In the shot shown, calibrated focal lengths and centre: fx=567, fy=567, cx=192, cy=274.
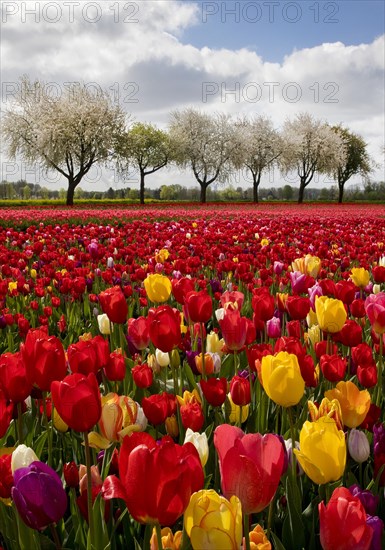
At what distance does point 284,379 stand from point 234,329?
665 millimetres

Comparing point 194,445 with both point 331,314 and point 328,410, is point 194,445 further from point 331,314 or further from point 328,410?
point 331,314

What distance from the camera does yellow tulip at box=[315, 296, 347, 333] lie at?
7.69 feet

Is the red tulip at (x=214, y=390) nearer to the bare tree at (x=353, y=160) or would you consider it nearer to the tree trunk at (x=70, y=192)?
the tree trunk at (x=70, y=192)

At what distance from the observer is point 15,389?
5.37 feet

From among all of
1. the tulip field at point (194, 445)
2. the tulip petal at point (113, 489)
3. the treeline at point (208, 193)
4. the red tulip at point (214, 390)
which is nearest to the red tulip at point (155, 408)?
the tulip field at point (194, 445)

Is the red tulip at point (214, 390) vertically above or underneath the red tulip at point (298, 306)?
underneath

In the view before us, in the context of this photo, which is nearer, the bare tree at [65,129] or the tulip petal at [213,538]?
the tulip petal at [213,538]

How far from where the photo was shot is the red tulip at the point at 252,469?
40.1 inches

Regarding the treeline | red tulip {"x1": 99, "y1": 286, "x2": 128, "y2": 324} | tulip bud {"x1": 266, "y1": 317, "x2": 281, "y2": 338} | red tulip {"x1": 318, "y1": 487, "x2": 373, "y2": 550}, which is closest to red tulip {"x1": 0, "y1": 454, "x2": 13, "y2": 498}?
red tulip {"x1": 318, "y1": 487, "x2": 373, "y2": 550}

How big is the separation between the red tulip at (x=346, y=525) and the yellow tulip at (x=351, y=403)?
2.33 feet

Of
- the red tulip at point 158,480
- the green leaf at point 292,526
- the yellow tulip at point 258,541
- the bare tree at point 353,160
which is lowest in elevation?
the green leaf at point 292,526

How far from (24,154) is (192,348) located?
47.3m

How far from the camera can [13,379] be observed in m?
1.63

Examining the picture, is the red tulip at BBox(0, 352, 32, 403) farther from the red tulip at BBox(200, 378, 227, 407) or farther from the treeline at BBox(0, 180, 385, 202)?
the treeline at BBox(0, 180, 385, 202)
